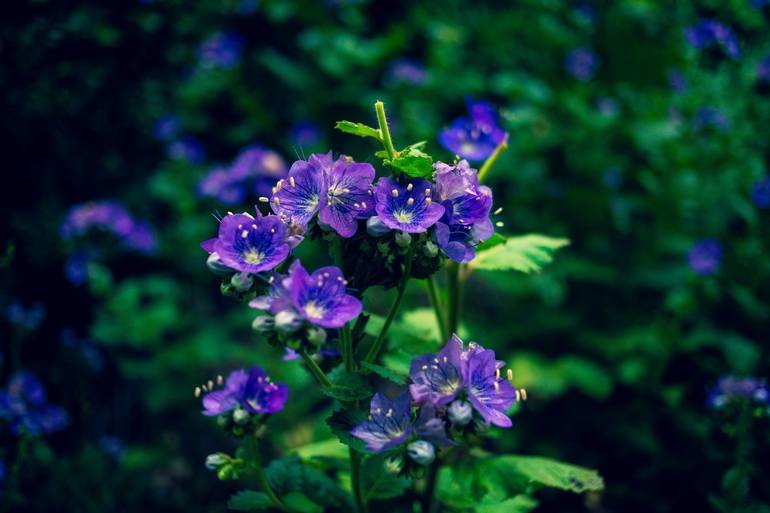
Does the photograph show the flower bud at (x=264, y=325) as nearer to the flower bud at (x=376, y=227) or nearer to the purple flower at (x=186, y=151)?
the flower bud at (x=376, y=227)

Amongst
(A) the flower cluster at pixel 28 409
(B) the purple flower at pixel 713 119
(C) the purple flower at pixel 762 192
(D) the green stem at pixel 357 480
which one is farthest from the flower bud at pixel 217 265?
(B) the purple flower at pixel 713 119

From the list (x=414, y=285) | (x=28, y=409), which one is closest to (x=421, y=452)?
(x=28, y=409)

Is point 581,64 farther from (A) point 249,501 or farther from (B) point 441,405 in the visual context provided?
(A) point 249,501

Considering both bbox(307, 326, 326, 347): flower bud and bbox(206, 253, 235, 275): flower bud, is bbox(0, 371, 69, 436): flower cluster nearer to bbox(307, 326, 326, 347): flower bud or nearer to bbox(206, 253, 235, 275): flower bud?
bbox(206, 253, 235, 275): flower bud

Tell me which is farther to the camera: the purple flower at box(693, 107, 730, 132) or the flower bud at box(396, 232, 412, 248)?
the purple flower at box(693, 107, 730, 132)

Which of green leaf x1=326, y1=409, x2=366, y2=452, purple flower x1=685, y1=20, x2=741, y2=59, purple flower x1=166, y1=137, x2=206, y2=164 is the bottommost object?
purple flower x1=166, y1=137, x2=206, y2=164

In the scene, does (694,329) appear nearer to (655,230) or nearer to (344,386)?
(655,230)

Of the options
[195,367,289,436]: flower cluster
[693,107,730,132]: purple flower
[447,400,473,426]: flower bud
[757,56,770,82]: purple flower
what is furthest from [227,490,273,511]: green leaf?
[693,107,730,132]: purple flower
